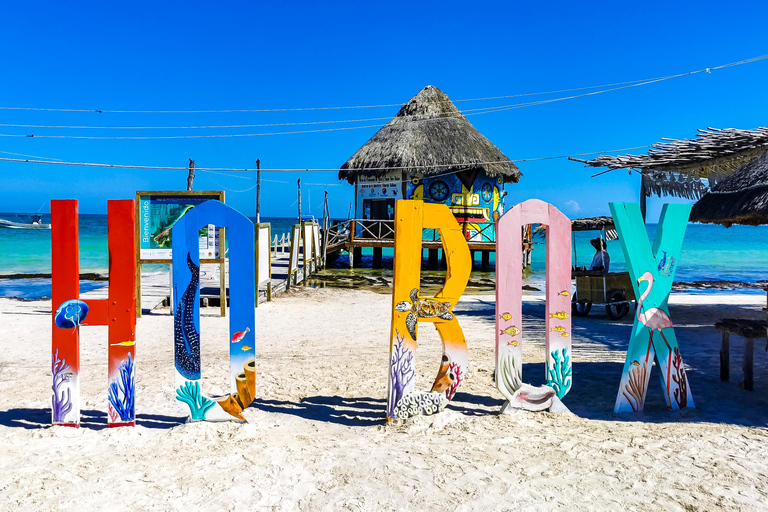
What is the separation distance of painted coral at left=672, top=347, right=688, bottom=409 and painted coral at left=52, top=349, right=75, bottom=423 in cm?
483

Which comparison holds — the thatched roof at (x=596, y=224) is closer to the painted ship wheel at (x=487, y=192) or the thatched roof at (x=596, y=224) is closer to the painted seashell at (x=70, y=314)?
the painted seashell at (x=70, y=314)

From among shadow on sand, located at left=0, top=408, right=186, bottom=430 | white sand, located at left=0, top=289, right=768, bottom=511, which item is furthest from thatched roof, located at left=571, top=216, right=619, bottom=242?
shadow on sand, located at left=0, top=408, right=186, bottom=430

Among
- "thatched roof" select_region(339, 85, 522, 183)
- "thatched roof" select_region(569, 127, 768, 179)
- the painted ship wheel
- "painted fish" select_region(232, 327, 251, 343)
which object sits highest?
"thatched roof" select_region(339, 85, 522, 183)

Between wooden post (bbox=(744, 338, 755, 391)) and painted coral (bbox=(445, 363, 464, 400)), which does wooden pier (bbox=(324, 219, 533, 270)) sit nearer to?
wooden post (bbox=(744, 338, 755, 391))

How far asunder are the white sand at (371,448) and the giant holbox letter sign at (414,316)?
19cm

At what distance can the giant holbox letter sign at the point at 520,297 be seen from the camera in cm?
432

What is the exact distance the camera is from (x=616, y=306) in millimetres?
9461

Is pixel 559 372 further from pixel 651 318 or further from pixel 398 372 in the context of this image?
pixel 398 372

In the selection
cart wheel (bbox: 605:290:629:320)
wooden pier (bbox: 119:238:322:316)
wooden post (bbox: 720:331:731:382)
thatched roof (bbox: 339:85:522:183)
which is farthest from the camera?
thatched roof (bbox: 339:85:522:183)

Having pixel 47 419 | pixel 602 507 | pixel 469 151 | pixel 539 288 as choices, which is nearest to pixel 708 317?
pixel 539 288

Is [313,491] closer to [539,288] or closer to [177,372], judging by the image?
[177,372]

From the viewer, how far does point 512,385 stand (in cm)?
441

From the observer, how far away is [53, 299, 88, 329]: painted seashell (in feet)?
13.2

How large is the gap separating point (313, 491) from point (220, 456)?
0.83 meters
